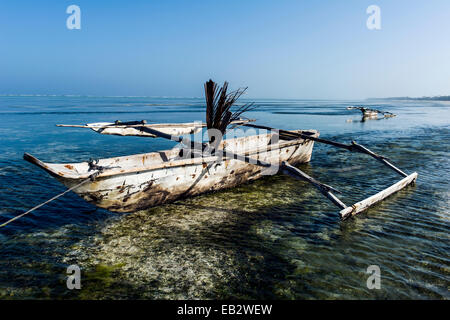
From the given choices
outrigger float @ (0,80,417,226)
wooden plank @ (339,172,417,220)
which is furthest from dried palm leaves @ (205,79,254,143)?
wooden plank @ (339,172,417,220)

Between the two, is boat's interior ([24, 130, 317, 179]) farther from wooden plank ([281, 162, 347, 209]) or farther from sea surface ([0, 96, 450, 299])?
wooden plank ([281, 162, 347, 209])

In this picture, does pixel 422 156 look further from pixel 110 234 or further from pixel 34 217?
pixel 34 217

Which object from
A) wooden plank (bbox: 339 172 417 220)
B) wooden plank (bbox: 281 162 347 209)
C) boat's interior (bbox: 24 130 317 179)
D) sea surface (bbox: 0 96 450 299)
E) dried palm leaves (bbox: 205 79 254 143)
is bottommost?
sea surface (bbox: 0 96 450 299)

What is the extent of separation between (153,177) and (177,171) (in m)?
0.68

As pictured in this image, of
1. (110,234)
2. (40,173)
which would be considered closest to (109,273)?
(110,234)

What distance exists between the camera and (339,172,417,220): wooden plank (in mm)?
5862

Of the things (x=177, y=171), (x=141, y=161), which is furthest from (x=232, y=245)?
(x=141, y=161)

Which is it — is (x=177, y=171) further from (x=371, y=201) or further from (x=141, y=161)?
(x=371, y=201)

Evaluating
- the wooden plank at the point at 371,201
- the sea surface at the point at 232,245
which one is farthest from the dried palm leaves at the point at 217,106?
the wooden plank at the point at 371,201

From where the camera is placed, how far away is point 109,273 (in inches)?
166

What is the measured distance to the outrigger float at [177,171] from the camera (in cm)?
527

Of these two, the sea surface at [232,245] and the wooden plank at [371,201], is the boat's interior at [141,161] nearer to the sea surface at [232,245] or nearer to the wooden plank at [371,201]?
the sea surface at [232,245]

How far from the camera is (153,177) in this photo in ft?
19.9

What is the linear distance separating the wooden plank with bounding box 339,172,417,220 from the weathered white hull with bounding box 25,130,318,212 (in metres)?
3.41
